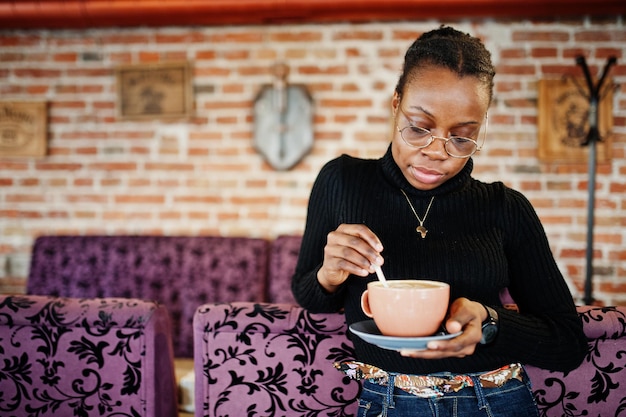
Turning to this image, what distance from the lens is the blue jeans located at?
0.93 meters

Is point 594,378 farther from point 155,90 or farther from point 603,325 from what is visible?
point 155,90

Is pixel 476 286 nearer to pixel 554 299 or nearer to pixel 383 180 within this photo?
pixel 554 299

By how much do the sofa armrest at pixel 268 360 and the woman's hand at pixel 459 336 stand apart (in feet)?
1.34

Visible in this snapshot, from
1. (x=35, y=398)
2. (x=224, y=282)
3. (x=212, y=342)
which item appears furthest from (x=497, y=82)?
(x=35, y=398)

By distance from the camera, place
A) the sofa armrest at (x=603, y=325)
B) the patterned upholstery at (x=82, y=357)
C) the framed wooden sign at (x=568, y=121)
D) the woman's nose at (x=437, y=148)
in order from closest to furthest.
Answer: the woman's nose at (x=437, y=148), the sofa armrest at (x=603, y=325), the patterned upholstery at (x=82, y=357), the framed wooden sign at (x=568, y=121)

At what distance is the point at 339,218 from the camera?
43.6 inches

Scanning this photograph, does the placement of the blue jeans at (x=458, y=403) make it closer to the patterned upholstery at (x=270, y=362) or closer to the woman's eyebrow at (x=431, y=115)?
the patterned upholstery at (x=270, y=362)

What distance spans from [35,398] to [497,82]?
8.57 ft

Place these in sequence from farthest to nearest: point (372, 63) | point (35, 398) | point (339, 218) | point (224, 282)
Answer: point (372, 63)
point (224, 282)
point (35, 398)
point (339, 218)

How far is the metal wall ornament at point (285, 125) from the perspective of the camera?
288cm

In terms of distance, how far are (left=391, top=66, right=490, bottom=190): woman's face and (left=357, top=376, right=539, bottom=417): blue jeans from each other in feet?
1.36

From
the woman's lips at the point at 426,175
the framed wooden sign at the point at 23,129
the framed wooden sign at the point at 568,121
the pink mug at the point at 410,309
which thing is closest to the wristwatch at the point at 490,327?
the pink mug at the point at 410,309

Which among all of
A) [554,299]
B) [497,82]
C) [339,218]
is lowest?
[554,299]

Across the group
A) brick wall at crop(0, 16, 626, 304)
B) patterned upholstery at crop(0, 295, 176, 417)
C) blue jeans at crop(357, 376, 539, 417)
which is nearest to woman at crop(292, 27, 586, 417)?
blue jeans at crop(357, 376, 539, 417)
